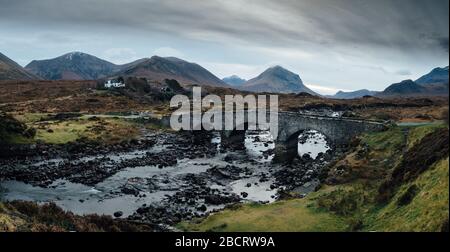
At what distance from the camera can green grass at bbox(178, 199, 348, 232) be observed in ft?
81.4

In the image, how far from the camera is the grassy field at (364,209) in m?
17.3

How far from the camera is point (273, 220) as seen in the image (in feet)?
87.2

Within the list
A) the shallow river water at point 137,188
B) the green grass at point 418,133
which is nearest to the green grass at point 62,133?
the shallow river water at point 137,188

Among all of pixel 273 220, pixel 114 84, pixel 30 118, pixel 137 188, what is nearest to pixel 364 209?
pixel 273 220

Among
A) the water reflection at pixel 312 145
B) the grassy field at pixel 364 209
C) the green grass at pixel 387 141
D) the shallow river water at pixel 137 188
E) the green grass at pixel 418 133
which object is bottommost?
the shallow river water at pixel 137 188

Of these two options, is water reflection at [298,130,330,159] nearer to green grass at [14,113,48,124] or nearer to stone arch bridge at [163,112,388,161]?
stone arch bridge at [163,112,388,161]

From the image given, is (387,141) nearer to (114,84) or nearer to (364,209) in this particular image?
(364,209)

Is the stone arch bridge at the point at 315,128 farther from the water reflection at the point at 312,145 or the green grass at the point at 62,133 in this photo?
the green grass at the point at 62,133

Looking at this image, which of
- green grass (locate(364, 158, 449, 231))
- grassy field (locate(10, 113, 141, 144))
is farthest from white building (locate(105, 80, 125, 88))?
green grass (locate(364, 158, 449, 231))

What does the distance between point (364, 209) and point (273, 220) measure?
528cm

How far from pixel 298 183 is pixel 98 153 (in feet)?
93.6
